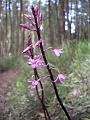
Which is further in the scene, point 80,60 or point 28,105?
point 80,60

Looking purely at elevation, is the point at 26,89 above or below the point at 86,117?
below

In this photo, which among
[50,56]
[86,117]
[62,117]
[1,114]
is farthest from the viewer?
[50,56]

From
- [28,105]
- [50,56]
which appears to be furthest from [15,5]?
[28,105]

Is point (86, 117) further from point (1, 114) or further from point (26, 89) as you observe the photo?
point (26, 89)

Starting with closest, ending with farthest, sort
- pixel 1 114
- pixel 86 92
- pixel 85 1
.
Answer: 1. pixel 86 92
2. pixel 1 114
3. pixel 85 1

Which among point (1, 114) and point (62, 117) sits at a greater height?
point (62, 117)

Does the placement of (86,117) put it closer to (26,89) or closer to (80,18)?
(26,89)

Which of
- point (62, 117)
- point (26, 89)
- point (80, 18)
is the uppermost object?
point (62, 117)

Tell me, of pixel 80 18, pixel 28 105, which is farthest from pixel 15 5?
pixel 28 105

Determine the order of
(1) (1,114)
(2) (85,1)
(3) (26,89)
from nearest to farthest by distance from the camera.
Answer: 1. (1) (1,114)
2. (3) (26,89)
3. (2) (85,1)
